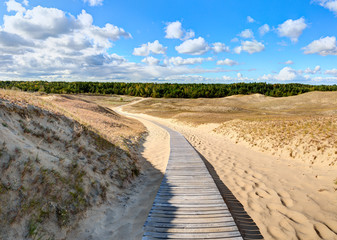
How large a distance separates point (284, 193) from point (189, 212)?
4.30m

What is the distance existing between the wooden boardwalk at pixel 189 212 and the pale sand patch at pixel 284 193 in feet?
3.82

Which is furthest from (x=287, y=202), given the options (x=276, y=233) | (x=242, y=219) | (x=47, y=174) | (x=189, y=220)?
(x=47, y=174)

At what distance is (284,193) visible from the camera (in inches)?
282

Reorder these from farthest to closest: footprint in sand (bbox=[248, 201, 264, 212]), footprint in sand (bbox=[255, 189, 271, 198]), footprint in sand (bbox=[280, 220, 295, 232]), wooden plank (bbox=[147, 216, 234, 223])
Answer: footprint in sand (bbox=[255, 189, 271, 198]) < footprint in sand (bbox=[248, 201, 264, 212]) < footprint in sand (bbox=[280, 220, 295, 232]) < wooden plank (bbox=[147, 216, 234, 223])

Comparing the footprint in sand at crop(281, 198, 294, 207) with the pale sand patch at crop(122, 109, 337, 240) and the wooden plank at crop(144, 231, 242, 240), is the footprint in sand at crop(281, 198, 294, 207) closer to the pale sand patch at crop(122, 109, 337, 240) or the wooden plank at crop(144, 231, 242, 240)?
the pale sand patch at crop(122, 109, 337, 240)

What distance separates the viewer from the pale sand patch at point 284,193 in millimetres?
5121

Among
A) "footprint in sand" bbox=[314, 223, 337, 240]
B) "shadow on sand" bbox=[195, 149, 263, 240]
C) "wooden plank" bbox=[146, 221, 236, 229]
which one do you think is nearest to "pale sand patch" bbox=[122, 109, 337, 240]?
"footprint in sand" bbox=[314, 223, 337, 240]

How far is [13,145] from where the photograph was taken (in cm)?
514

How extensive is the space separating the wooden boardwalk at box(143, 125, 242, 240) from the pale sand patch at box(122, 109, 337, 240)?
3.82 ft

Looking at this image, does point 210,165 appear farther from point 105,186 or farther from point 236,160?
point 105,186

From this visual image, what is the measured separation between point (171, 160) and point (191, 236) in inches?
221

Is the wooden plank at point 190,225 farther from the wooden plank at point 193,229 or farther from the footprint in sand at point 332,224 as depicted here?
the footprint in sand at point 332,224

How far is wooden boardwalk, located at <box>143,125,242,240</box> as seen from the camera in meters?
4.32

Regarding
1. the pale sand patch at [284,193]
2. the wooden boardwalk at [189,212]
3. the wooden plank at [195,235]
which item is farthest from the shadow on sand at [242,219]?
the wooden plank at [195,235]
